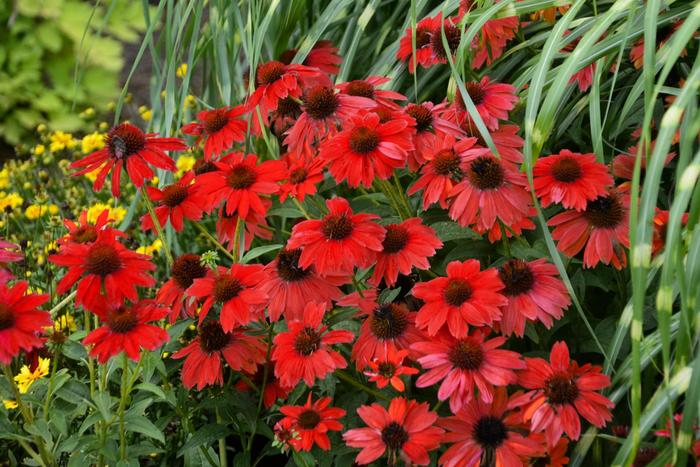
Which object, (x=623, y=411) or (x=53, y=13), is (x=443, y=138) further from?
(x=53, y=13)

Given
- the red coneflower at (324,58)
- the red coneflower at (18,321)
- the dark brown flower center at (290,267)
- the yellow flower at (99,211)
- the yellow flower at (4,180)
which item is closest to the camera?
the red coneflower at (18,321)

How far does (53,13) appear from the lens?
3508 mm

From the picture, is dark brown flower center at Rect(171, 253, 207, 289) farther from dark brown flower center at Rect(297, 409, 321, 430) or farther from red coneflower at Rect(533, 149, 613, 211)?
red coneflower at Rect(533, 149, 613, 211)

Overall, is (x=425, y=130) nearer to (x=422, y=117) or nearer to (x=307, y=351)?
(x=422, y=117)

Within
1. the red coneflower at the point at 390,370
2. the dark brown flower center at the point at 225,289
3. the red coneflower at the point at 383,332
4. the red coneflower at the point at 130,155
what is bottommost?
the red coneflower at the point at 383,332

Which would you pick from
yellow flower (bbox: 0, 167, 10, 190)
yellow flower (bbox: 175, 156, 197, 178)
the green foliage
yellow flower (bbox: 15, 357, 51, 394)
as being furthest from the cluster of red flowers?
the green foliage

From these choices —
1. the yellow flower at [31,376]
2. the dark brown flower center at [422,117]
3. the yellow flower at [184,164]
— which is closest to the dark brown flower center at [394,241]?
the dark brown flower center at [422,117]

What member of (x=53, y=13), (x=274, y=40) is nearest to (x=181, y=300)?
(x=274, y=40)

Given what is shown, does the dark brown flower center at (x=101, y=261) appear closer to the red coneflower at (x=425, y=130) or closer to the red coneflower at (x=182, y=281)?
the red coneflower at (x=182, y=281)

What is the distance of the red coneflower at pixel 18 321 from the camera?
987 mm

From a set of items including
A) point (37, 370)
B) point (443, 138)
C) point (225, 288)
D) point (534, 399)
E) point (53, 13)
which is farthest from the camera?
point (53, 13)

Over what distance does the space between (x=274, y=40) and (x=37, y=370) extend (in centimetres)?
97

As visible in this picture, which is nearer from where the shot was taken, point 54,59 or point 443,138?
point 443,138

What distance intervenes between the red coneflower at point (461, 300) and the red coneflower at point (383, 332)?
8 cm
